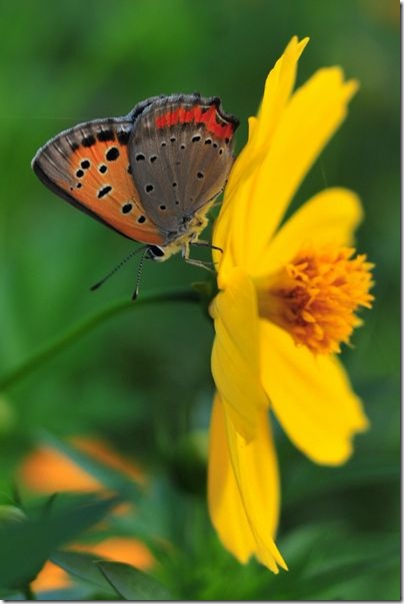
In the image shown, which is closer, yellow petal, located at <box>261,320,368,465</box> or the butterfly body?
the butterfly body

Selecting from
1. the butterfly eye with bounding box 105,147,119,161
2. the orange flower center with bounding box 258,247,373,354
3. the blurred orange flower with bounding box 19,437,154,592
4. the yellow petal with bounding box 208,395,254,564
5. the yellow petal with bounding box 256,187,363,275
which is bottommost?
the blurred orange flower with bounding box 19,437,154,592

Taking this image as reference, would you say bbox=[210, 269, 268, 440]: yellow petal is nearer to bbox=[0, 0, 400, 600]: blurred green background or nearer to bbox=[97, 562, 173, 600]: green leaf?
bbox=[97, 562, 173, 600]: green leaf

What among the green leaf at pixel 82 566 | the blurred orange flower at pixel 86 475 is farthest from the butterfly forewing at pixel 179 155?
the blurred orange flower at pixel 86 475

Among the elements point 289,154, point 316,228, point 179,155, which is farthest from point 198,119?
point 316,228

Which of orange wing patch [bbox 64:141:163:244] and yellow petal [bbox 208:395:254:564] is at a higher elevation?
orange wing patch [bbox 64:141:163:244]

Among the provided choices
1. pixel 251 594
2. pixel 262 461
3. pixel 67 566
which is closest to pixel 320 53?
pixel 262 461

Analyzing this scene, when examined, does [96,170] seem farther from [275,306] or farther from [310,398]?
[310,398]

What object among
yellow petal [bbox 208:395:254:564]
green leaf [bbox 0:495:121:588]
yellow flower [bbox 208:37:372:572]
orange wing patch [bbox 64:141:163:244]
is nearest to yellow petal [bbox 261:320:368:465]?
yellow flower [bbox 208:37:372:572]
